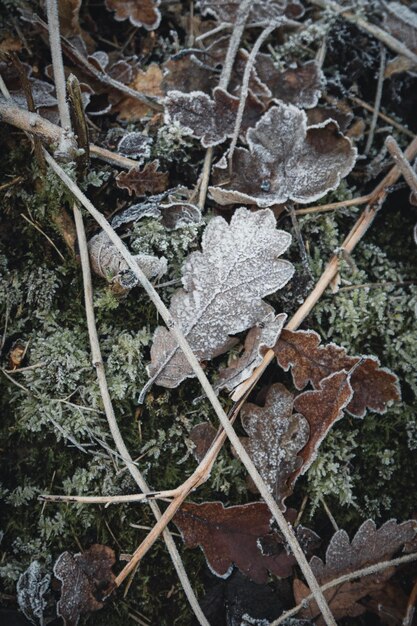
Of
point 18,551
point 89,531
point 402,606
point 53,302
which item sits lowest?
point 18,551

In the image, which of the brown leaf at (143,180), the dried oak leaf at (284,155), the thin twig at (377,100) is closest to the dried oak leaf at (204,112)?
the dried oak leaf at (284,155)

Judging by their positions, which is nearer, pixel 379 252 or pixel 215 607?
pixel 215 607

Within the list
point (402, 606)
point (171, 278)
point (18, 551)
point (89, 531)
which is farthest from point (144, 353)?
point (402, 606)

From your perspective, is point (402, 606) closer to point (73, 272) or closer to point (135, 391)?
point (135, 391)

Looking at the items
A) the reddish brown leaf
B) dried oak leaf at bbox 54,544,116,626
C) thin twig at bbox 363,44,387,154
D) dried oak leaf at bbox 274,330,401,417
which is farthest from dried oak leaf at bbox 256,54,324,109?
dried oak leaf at bbox 54,544,116,626

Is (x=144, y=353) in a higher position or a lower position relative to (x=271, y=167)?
lower

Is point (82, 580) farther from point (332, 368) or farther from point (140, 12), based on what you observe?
point (140, 12)
